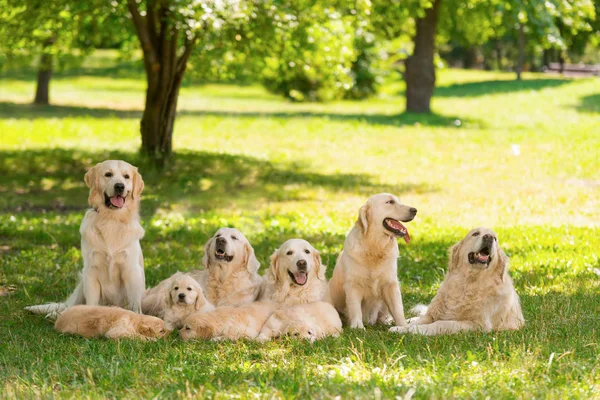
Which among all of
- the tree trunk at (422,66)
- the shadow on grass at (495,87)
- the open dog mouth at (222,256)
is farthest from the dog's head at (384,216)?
the shadow on grass at (495,87)

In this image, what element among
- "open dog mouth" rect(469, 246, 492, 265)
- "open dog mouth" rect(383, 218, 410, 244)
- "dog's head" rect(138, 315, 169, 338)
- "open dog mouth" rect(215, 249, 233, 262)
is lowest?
"dog's head" rect(138, 315, 169, 338)

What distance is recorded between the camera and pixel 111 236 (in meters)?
7.80

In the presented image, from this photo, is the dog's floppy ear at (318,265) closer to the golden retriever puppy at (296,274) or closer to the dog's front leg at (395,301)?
the golden retriever puppy at (296,274)

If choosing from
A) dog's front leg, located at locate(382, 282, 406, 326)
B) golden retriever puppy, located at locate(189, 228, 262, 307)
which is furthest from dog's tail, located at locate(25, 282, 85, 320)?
dog's front leg, located at locate(382, 282, 406, 326)

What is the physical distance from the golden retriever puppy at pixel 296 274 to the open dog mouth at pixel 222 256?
0.43 m

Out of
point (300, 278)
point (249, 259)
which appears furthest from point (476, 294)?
point (249, 259)

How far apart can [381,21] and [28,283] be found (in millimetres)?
15429

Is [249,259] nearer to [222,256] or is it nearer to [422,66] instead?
[222,256]

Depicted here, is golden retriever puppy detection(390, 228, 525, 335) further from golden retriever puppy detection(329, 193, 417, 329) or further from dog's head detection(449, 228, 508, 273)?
golden retriever puppy detection(329, 193, 417, 329)

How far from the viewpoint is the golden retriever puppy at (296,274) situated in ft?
23.9

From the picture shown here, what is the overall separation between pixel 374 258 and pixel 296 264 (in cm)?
71

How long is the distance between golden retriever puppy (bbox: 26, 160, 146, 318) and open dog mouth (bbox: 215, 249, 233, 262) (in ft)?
2.51

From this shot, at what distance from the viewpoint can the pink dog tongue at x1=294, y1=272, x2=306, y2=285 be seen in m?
7.31

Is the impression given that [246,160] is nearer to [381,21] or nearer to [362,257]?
[381,21]
